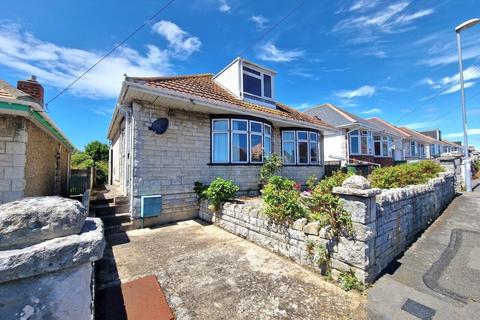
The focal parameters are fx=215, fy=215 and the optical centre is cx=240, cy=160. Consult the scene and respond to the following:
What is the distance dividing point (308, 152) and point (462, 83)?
799 centimetres

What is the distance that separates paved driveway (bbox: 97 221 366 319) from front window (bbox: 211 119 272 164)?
374cm

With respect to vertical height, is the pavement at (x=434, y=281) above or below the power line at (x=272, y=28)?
below

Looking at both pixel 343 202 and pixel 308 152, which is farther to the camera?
pixel 308 152

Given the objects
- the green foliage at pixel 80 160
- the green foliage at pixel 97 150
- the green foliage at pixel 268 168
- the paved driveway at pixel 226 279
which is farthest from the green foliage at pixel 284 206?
the green foliage at pixel 97 150

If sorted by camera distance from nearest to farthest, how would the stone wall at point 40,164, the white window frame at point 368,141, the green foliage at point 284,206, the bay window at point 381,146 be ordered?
the green foliage at point 284,206, the stone wall at point 40,164, the white window frame at point 368,141, the bay window at point 381,146

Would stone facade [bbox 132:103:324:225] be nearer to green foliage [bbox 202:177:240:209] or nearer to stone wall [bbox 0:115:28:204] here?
green foliage [bbox 202:177:240:209]

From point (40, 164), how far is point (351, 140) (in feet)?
68.9

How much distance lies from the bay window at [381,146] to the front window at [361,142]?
2.05 m

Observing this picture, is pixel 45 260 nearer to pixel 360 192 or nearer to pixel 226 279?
pixel 226 279

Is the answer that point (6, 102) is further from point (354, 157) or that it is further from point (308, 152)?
point (354, 157)

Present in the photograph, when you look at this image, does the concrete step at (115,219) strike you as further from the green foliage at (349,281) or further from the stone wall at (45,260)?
the green foliage at (349,281)

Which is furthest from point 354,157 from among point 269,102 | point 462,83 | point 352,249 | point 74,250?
point 74,250

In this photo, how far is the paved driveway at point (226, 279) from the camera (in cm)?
302

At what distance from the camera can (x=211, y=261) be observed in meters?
4.48
